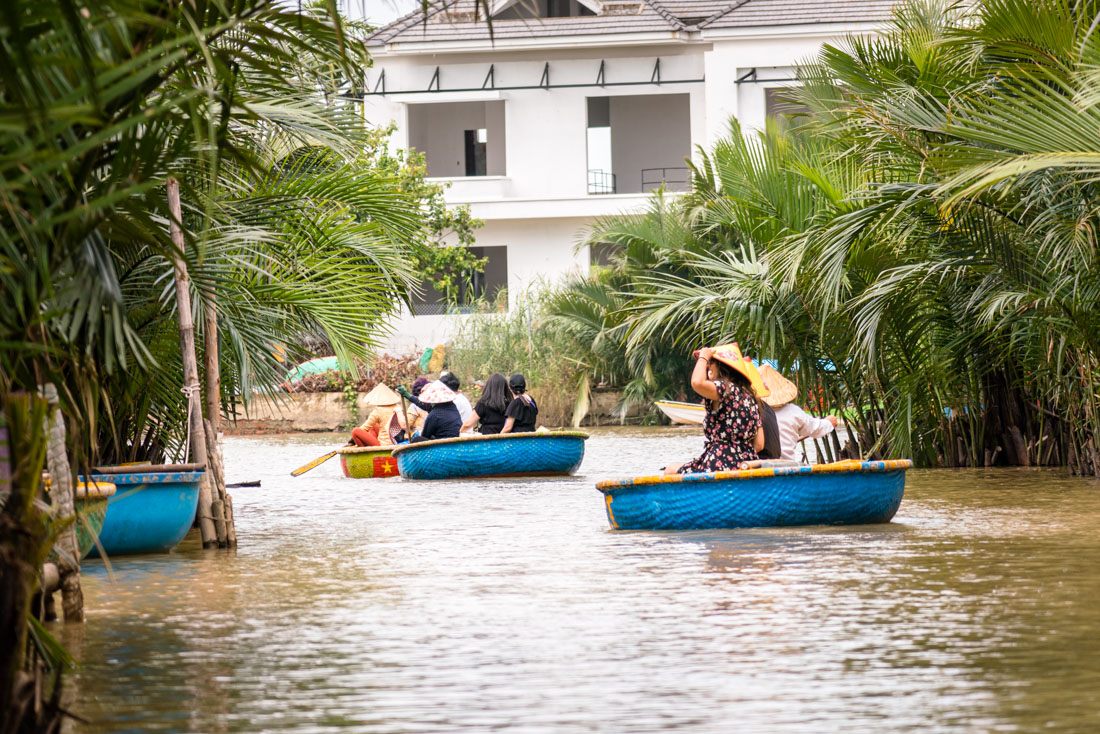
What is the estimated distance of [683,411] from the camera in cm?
2936

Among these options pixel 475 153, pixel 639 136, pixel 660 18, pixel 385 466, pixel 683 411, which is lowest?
pixel 385 466

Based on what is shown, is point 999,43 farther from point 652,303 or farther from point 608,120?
point 608,120

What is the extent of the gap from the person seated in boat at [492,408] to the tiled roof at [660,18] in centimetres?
1762

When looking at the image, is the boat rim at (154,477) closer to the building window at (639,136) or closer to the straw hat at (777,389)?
the straw hat at (777,389)

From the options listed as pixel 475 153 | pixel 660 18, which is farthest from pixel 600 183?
pixel 660 18

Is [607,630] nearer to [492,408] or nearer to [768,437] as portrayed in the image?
[768,437]

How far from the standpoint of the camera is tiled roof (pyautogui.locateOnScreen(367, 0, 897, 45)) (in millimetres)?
36500

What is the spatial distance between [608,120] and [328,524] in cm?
3083

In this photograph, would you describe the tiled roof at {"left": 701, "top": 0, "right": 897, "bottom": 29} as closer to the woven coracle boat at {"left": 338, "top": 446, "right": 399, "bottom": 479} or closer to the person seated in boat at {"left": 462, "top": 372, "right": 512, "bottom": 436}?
the person seated in boat at {"left": 462, "top": 372, "right": 512, "bottom": 436}

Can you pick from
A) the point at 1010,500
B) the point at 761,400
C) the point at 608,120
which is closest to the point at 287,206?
the point at 761,400

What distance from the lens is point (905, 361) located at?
635 inches

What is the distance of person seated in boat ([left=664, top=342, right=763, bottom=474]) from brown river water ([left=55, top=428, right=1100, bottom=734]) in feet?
2.38

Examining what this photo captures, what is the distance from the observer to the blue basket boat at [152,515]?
10695 millimetres

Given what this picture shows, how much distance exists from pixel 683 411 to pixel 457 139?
17118mm
